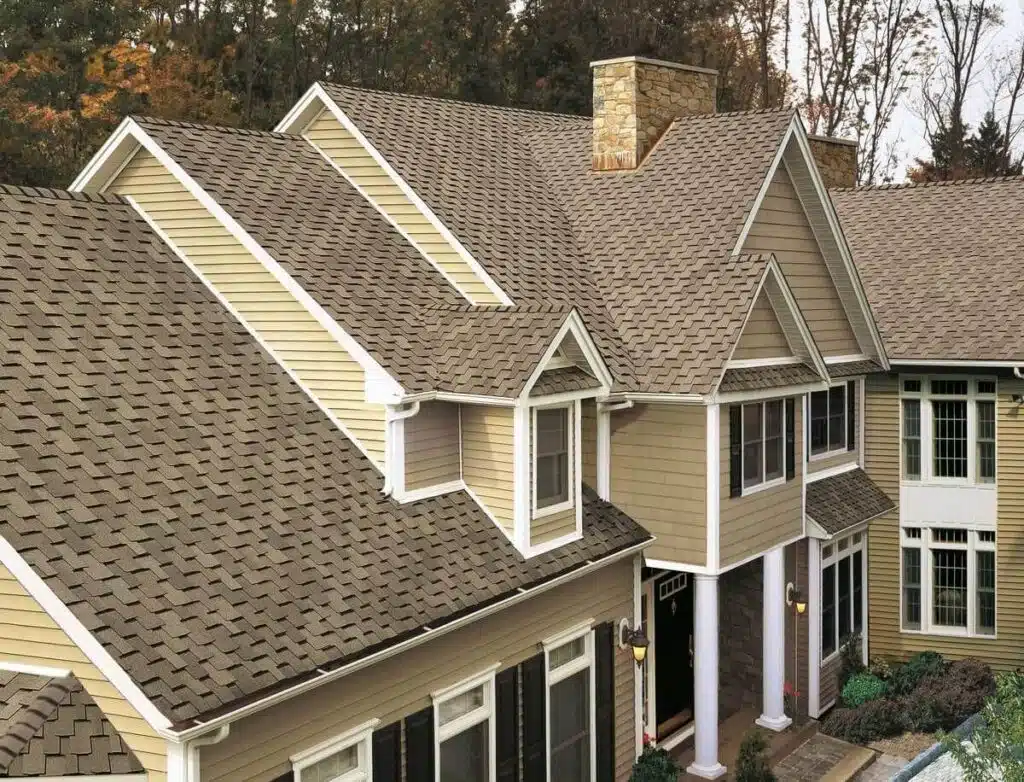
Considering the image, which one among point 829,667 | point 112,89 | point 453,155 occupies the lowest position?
point 829,667

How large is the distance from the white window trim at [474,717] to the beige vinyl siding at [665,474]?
366cm

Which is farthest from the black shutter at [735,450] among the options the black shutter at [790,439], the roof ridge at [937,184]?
the roof ridge at [937,184]

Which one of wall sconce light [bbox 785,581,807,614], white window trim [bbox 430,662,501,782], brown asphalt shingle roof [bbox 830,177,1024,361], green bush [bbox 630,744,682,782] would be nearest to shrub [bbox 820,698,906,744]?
wall sconce light [bbox 785,581,807,614]

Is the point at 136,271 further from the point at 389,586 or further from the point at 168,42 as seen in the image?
the point at 168,42

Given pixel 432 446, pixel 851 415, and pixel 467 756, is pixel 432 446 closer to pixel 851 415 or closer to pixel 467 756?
pixel 467 756

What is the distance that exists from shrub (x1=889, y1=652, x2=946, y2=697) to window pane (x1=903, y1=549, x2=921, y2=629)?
0.90 metres

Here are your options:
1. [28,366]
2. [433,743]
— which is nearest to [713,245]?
[433,743]

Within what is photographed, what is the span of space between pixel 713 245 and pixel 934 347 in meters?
5.42

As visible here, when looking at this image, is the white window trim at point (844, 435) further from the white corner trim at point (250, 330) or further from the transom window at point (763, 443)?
the white corner trim at point (250, 330)

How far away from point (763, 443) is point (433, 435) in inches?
207

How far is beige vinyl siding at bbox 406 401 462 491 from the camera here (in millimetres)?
12812

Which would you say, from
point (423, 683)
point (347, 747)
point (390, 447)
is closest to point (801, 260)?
point (390, 447)

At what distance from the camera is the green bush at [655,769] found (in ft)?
46.8

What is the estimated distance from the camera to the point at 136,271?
42.9 feet
